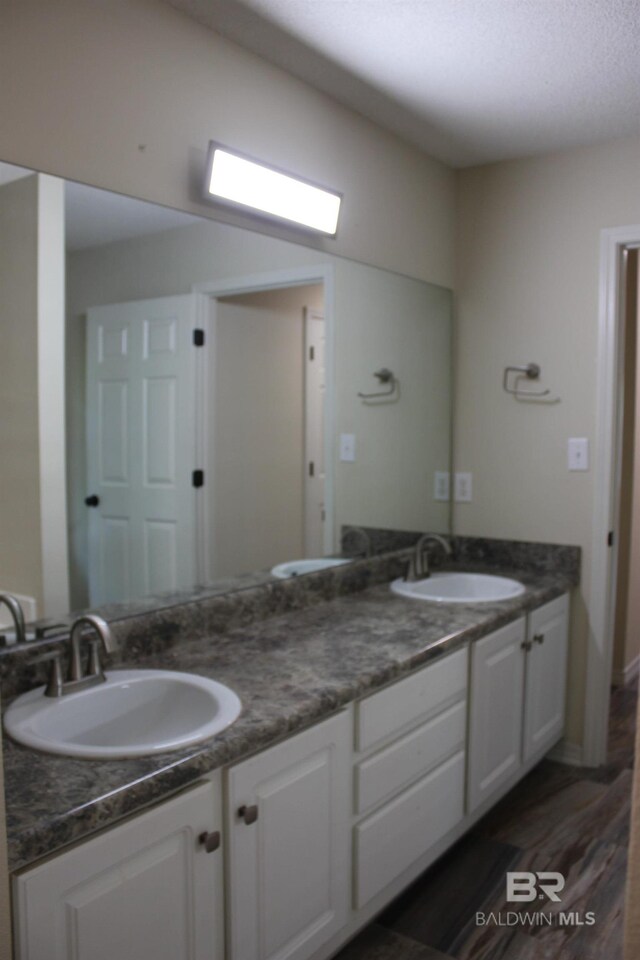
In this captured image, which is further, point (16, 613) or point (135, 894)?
point (16, 613)

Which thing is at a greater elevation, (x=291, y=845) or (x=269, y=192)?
(x=269, y=192)

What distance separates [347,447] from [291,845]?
1371 mm

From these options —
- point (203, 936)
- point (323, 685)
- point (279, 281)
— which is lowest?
point (203, 936)

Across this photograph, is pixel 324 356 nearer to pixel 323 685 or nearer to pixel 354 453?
pixel 354 453

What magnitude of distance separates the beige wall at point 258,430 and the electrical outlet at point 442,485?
2.78ft

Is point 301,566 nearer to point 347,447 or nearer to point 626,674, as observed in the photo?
point 347,447

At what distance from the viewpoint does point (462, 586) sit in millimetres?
2832

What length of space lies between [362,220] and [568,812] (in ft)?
6.92

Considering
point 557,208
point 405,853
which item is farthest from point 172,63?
point 405,853

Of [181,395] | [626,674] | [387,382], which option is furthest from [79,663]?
[626,674]

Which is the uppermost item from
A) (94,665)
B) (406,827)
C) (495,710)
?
(94,665)

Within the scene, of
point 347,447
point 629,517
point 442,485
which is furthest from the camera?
point 629,517

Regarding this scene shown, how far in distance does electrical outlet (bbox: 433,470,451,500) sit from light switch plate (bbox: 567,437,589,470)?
0.50 m

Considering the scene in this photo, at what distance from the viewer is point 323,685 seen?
1.64 meters
